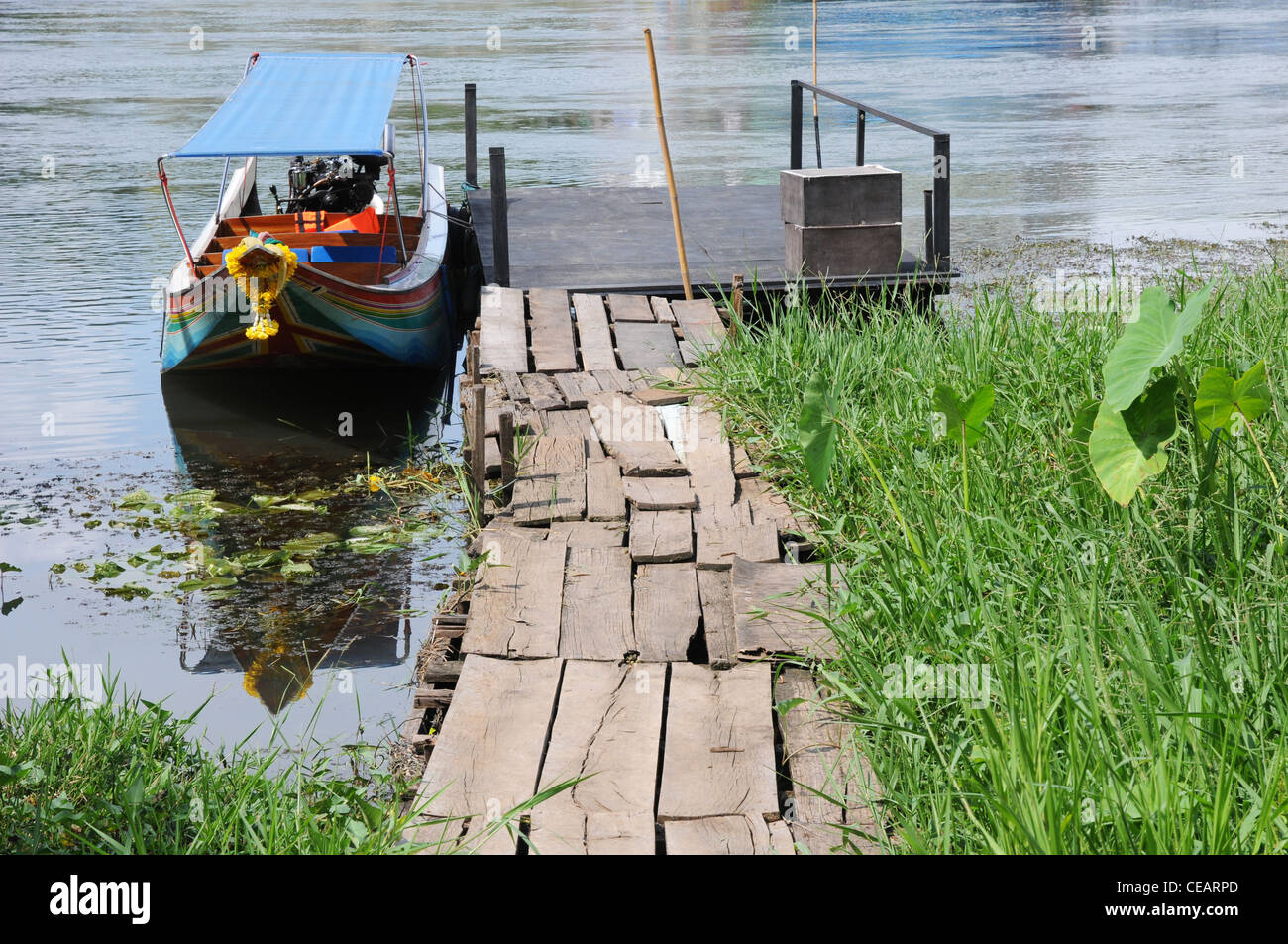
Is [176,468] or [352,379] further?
[352,379]

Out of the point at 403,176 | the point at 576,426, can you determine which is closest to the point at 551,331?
the point at 576,426

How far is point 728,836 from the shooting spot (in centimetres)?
363

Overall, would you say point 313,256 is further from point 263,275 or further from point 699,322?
point 699,322

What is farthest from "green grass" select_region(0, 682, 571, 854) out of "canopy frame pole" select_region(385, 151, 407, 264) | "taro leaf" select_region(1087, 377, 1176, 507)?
"canopy frame pole" select_region(385, 151, 407, 264)

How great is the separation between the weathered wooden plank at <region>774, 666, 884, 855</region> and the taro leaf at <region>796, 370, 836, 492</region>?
30.4 inches

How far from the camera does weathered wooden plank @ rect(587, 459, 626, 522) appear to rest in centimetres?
611

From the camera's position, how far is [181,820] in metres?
4.07

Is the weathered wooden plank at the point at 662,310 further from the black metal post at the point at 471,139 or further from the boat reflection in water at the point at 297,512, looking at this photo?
the black metal post at the point at 471,139

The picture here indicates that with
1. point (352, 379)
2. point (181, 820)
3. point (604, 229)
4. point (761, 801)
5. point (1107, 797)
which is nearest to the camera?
point (1107, 797)

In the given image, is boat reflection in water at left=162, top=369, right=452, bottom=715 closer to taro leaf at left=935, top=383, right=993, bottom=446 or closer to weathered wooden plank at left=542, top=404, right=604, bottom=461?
weathered wooden plank at left=542, top=404, right=604, bottom=461
